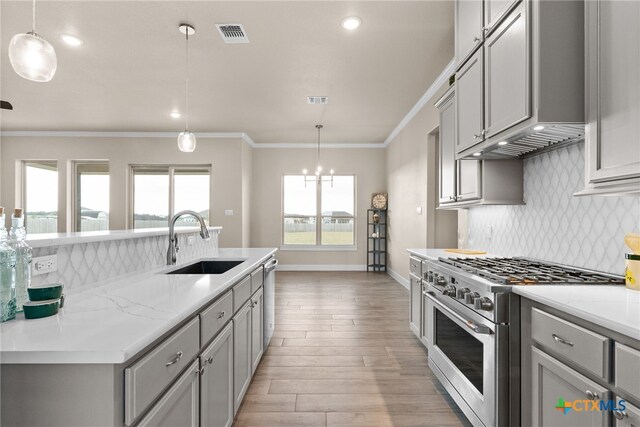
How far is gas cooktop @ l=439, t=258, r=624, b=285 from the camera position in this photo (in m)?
1.55

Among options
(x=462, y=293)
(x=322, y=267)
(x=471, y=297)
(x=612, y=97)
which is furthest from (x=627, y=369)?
(x=322, y=267)

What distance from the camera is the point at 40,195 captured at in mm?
6848

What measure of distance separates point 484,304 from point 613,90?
107cm

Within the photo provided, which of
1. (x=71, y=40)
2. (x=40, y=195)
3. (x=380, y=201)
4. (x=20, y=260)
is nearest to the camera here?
(x=20, y=260)

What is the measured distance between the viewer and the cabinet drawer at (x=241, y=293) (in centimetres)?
187

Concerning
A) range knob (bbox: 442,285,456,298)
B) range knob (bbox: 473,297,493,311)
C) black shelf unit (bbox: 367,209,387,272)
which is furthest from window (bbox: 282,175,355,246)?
range knob (bbox: 473,297,493,311)

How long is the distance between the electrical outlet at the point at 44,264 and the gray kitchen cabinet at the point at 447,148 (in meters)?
2.75

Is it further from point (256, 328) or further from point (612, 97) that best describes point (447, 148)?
point (256, 328)

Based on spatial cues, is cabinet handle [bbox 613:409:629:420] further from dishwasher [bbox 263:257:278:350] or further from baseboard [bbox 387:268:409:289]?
baseboard [bbox 387:268:409:289]

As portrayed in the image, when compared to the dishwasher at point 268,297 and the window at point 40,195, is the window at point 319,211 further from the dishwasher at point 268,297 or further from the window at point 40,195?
the window at point 40,195

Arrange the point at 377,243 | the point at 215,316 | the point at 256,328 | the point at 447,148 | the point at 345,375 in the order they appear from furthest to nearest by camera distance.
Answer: the point at 377,243 < the point at 447,148 < the point at 345,375 < the point at 256,328 < the point at 215,316

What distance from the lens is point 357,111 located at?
5.29m

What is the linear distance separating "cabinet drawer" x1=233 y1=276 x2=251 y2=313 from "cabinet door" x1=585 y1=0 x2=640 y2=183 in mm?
1834

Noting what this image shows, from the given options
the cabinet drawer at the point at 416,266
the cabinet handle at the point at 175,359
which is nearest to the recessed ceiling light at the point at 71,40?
the cabinet handle at the point at 175,359
